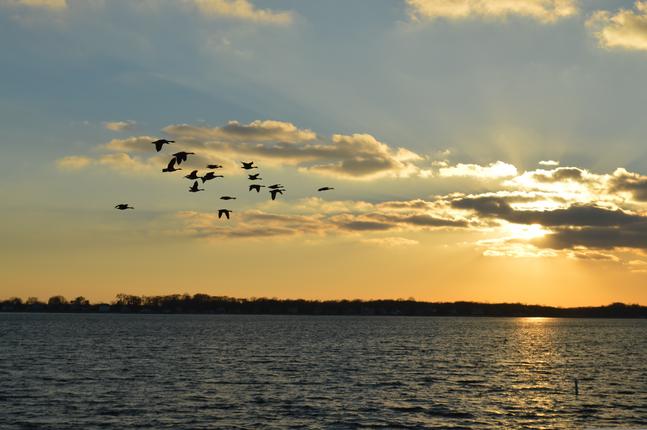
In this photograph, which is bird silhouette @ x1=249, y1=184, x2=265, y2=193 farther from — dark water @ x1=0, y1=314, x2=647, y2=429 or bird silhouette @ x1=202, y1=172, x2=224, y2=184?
dark water @ x1=0, y1=314, x2=647, y2=429

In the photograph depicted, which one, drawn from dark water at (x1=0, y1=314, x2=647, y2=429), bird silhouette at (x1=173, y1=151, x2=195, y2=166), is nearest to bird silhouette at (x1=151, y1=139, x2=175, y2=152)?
bird silhouette at (x1=173, y1=151, x2=195, y2=166)

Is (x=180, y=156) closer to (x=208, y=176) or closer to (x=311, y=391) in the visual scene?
(x=208, y=176)

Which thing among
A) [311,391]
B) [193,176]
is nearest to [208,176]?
[193,176]

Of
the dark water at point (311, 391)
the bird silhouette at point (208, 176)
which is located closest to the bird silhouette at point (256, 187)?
the bird silhouette at point (208, 176)

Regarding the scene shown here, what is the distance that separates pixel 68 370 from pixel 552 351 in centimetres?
8972

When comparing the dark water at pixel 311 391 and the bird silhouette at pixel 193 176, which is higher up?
the bird silhouette at pixel 193 176

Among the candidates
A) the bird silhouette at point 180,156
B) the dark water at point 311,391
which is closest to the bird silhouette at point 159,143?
the bird silhouette at point 180,156

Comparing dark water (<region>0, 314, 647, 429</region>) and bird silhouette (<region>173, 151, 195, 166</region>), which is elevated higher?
bird silhouette (<region>173, 151, 195, 166</region>)

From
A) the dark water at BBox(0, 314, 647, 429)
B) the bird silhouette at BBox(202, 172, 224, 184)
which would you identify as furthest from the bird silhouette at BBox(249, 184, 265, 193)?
the dark water at BBox(0, 314, 647, 429)

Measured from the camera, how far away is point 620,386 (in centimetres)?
7450

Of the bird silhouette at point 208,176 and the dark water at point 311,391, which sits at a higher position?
the bird silhouette at point 208,176

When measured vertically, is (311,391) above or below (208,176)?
below

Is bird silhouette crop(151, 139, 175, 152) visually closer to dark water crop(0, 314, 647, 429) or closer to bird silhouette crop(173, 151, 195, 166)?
bird silhouette crop(173, 151, 195, 166)

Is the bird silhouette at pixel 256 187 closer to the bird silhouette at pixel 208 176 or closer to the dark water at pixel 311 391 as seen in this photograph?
the bird silhouette at pixel 208 176
